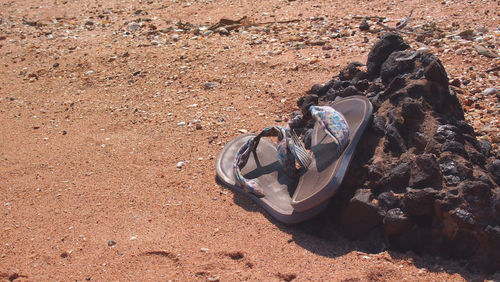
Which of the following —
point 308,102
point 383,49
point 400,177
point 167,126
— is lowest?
point 167,126

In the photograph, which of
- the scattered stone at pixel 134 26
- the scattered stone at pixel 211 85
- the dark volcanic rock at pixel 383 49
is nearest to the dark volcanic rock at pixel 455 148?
the dark volcanic rock at pixel 383 49

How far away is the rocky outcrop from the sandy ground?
0.13 meters

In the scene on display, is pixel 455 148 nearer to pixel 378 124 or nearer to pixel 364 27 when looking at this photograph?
pixel 378 124

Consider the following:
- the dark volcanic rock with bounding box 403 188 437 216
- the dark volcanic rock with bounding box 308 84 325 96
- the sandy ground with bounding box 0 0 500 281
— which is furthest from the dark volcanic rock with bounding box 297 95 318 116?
the dark volcanic rock with bounding box 403 188 437 216

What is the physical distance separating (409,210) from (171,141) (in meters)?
2.25

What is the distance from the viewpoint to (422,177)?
269cm

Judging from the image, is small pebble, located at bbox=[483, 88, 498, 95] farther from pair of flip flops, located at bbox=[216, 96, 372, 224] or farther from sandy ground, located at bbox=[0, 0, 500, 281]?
pair of flip flops, located at bbox=[216, 96, 372, 224]

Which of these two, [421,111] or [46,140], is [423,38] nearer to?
[421,111]

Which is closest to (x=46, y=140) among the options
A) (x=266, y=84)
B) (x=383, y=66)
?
(x=266, y=84)

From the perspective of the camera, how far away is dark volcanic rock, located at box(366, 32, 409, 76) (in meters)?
3.82

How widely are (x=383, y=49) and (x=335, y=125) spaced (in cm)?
113

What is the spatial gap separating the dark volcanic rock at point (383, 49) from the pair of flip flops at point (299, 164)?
0.60m

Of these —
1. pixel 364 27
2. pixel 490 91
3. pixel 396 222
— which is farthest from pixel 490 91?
pixel 364 27

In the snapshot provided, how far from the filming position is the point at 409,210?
2.65 metres
